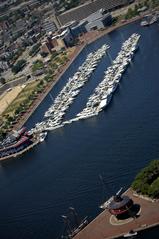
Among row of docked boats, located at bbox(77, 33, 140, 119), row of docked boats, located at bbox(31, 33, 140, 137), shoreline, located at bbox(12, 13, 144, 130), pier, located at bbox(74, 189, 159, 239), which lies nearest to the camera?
pier, located at bbox(74, 189, 159, 239)

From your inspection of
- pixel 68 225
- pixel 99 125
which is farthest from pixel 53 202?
pixel 99 125

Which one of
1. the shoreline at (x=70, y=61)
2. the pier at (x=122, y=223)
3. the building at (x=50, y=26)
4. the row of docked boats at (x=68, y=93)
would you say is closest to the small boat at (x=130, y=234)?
the pier at (x=122, y=223)

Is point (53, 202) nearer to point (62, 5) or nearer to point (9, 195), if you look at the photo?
point (9, 195)

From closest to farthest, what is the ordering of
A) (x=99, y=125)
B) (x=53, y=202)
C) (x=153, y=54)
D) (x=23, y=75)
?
(x=53, y=202), (x=99, y=125), (x=153, y=54), (x=23, y=75)

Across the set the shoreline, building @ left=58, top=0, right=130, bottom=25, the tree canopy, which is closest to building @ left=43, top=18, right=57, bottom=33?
building @ left=58, top=0, right=130, bottom=25

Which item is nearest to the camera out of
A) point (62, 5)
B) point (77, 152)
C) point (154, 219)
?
point (154, 219)

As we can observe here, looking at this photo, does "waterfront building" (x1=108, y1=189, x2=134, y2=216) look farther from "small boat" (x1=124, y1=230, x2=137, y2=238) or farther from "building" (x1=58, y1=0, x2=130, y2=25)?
"building" (x1=58, y1=0, x2=130, y2=25)

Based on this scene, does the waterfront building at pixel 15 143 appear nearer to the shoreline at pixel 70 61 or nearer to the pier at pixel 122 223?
the shoreline at pixel 70 61
